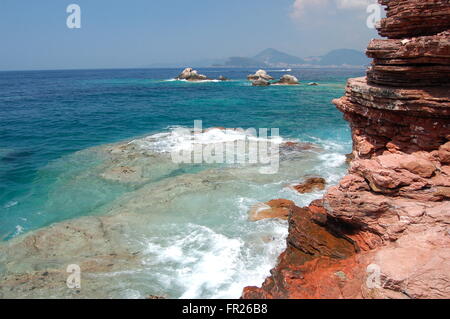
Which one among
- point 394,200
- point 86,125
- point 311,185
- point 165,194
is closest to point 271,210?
point 311,185

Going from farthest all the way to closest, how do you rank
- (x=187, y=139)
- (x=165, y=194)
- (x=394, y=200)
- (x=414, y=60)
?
(x=187, y=139)
(x=165, y=194)
(x=414, y=60)
(x=394, y=200)

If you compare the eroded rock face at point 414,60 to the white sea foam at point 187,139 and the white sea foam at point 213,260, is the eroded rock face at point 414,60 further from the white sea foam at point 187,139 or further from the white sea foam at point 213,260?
the white sea foam at point 187,139

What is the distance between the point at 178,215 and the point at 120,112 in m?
32.9

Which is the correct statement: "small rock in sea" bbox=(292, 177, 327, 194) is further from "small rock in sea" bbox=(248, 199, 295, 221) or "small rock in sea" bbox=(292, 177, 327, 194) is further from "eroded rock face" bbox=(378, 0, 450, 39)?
"eroded rock face" bbox=(378, 0, 450, 39)

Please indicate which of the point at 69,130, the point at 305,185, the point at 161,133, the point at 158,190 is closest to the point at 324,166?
the point at 305,185

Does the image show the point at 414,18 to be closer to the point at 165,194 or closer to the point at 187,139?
the point at 165,194

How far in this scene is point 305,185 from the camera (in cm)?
1645

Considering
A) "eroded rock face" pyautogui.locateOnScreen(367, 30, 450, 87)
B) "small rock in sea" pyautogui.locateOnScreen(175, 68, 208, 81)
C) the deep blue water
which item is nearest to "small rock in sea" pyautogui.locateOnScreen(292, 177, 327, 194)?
"eroded rock face" pyautogui.locateOnScreen(367, 30, 450, 87)

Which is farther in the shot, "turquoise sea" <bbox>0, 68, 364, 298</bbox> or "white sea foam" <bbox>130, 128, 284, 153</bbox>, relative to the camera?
"white sea foam" <bbox>130, 128, 284, 153</bbox>

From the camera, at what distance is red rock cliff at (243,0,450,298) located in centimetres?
666

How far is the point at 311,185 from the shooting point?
16.5 m

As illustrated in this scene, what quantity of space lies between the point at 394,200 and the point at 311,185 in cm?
839

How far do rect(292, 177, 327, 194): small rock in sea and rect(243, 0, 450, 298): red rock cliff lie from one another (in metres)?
5.01

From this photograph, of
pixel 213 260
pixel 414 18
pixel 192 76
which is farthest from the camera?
pixel 192 76
